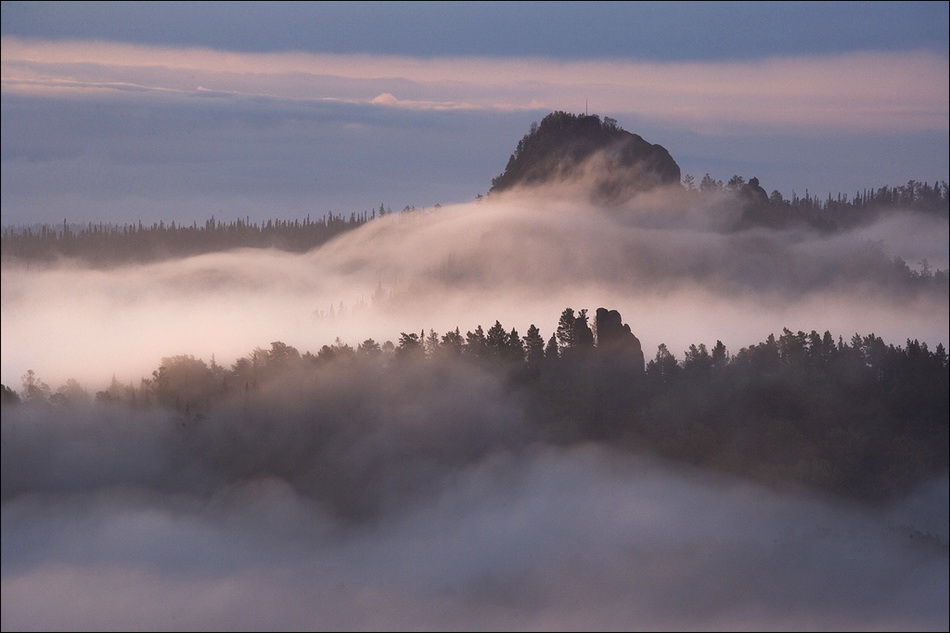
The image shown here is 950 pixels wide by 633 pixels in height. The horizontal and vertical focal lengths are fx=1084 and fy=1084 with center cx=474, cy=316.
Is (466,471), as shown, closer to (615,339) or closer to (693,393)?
(615,339)

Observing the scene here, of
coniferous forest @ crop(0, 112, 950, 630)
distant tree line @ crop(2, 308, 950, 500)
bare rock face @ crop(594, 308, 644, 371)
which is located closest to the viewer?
coniferous forest @ crop(0, 112, 950, 630)

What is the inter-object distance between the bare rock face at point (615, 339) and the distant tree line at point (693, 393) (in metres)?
0.21

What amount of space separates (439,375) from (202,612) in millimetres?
47702

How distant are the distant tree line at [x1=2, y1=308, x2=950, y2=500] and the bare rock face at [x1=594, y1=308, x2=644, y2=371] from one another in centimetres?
21

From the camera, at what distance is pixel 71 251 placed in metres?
106

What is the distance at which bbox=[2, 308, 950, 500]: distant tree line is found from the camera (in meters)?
Result: 99.0

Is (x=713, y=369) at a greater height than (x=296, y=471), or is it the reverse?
(x=713, y=369)

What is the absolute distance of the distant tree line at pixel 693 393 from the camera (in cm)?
9900

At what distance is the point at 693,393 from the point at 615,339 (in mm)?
15170

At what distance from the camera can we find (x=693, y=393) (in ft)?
364

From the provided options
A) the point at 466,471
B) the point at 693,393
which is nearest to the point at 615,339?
the point at 693,393

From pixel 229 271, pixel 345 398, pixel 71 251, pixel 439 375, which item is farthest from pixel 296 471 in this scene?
pixel 229 271

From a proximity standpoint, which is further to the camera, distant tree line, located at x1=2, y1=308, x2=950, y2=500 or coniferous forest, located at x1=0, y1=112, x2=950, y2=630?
distant tree line, located at x1=2, y1=308, x2=950, y2=500

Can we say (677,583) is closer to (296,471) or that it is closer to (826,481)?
(826,481)
